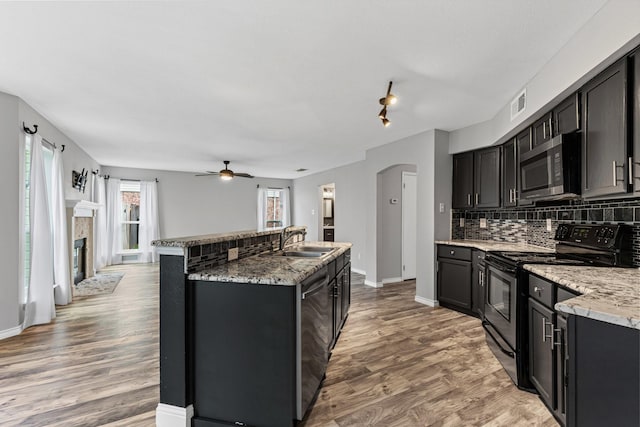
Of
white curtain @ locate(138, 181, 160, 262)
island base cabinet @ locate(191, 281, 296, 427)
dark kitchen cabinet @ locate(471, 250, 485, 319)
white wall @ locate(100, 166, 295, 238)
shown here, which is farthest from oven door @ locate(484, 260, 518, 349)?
white curtain @ locate(138, 181, 160, 262)

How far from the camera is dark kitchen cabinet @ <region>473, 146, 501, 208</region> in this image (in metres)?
3.70

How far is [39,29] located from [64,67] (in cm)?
56

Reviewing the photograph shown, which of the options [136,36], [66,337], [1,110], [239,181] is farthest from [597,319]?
[239,181]

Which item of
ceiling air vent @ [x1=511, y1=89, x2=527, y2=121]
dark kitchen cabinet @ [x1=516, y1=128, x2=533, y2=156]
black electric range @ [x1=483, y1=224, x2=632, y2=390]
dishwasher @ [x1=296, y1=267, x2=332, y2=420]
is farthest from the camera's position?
dark kitchen cabinet @ [x1=516, y1=128, x2=533, y2=156]

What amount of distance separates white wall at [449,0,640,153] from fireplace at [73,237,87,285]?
6.86m

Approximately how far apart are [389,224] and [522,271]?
10.8ft

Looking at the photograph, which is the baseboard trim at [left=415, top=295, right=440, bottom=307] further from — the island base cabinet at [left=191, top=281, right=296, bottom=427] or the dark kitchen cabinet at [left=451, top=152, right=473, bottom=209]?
the island base cabinet at [left=191, top=281, right=296, bottom=427]

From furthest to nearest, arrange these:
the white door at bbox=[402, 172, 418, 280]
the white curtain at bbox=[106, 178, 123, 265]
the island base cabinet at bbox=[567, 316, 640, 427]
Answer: the white curtain at bbox=[106, 178, 123, 265]
the white door at bbox=[402, 172, 418, 280]
the island base cabinet at bbox=[567, 316, 640, 427]

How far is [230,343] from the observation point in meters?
1.71

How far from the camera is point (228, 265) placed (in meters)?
2.04

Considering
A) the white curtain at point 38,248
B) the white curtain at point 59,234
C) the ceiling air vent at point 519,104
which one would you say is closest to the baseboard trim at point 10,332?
the white curtain at point 38,248

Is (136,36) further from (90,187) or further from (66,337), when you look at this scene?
(90,187)

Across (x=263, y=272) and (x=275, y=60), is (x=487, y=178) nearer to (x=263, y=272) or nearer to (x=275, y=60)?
(x=275, y=60)

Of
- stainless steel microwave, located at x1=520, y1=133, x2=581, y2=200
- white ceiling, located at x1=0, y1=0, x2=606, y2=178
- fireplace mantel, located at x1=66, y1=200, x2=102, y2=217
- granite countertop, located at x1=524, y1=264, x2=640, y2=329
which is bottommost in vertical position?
granite countertop, located at x1=524, y1=264, x2=640, y2=329
